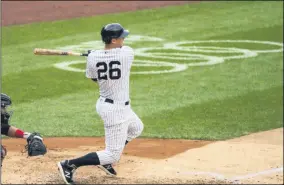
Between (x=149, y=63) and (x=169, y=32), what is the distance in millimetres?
3361

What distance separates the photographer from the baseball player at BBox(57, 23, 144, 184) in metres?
8.78

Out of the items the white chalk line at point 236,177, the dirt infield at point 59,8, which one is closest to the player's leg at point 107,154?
the white chalk line at point 236,177

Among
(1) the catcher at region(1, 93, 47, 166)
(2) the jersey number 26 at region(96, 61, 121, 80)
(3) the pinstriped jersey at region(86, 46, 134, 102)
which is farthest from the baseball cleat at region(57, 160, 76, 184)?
(2) the jersey number 26 at region(96, 61, 121, 80)

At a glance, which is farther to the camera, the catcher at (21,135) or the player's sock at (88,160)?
the player's sock at (88,160)

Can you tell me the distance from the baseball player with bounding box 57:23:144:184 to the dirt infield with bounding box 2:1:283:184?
494mm

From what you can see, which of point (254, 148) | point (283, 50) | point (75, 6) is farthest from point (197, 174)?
point (75, 6)

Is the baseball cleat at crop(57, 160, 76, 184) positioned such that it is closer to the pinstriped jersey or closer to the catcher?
the catcher

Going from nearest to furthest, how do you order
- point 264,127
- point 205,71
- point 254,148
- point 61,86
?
point 254,148
point 264,127
point 61,86
point 205,71

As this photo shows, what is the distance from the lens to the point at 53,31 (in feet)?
66.8

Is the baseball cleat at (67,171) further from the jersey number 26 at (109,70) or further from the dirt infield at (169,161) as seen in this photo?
the jersey number 26 at (109,70)

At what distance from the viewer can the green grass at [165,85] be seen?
13062 mm

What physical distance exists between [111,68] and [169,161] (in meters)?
2.34

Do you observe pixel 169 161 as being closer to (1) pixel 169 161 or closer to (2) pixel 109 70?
(1) pixel 169 161

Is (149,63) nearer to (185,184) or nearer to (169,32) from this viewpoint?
(169,32)
